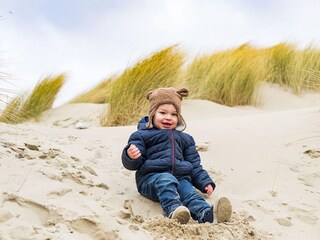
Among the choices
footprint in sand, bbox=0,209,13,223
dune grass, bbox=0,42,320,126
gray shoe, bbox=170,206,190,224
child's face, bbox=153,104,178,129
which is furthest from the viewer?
dune grass, bbox=0,42,320,126

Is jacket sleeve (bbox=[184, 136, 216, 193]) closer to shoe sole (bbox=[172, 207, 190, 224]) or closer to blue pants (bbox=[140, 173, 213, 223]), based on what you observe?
blue pants (bbox=[140, 173, 213, 223])

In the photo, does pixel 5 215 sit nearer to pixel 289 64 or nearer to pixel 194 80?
pixel 194 80

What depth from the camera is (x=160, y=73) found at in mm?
6840

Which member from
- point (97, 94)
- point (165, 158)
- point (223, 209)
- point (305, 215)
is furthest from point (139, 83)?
point (223, 209)

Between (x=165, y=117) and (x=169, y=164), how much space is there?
1.13 ft

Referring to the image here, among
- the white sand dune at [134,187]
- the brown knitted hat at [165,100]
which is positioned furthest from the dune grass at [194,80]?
the brown knitted hat at [165,100]

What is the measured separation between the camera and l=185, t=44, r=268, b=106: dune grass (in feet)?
25.0

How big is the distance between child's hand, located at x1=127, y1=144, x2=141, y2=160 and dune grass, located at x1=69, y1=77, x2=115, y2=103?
5466mm

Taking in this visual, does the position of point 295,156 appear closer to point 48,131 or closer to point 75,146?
point 75,146

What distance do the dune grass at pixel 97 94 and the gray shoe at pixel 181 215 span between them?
19.5 ft

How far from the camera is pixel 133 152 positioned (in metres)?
2.95

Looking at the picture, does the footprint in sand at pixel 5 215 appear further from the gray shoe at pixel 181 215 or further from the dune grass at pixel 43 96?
the dune grass at pixel 43 96

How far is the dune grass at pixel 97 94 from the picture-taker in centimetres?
854

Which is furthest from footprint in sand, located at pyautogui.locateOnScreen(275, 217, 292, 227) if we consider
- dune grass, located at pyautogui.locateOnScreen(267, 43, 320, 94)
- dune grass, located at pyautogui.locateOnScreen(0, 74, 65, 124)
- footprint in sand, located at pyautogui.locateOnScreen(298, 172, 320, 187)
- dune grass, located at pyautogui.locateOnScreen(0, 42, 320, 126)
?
dune grass, located at pyautogui.locateOnScreen(267, 43, 320, 94)
